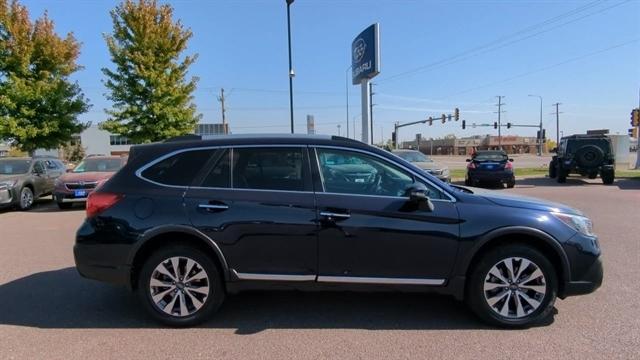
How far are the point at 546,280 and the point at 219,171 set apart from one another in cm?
315

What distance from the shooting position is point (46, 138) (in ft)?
66.2

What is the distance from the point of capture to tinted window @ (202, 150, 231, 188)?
437 centimetres

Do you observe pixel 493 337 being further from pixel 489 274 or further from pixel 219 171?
pixel 219 171

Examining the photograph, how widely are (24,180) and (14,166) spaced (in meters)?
0.96

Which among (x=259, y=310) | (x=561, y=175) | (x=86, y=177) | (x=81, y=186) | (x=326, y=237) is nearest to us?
(x=326, y=237)

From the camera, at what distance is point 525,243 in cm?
426

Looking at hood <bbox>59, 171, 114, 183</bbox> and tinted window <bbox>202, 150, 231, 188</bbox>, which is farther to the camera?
hood <bbox>59, 171, 114, 183</bbox>

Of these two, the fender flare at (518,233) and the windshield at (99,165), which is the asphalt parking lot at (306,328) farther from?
the windshield at (99,165)

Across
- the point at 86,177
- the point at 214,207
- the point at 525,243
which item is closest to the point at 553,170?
the point at 86,177

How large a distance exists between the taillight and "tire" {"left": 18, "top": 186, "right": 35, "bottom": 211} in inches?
418

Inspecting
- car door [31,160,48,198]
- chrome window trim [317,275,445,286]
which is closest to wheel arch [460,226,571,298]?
chrome window trim [317,275,445,286]

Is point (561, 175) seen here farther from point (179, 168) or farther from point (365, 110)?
point (179, 168)

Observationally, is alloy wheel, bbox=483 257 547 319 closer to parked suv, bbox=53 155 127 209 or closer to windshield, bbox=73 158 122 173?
parked suv, bbox=53 155 127 209

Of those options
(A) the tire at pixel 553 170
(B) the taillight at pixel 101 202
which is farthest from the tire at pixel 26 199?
(A) the tire at pixel 553 170
